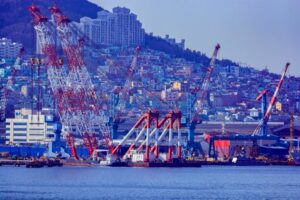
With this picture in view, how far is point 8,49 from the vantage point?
196125mm

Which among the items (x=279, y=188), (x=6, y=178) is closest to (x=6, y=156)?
(x=6, y=178)

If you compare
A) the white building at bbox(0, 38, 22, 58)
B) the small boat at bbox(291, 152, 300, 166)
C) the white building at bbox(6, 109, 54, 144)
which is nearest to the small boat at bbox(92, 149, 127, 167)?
the small boat at bbox(291, 152, 300, 166)

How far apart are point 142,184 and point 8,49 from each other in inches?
4982

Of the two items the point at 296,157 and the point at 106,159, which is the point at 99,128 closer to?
the point at 106,159

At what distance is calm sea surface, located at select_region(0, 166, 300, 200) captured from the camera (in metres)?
63.1

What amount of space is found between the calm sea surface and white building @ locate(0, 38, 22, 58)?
338ft

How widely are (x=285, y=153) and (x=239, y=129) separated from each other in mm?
19581

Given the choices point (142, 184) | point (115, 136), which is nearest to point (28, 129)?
point (115, 136)

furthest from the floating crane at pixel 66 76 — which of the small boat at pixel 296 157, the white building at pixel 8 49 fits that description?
the white building at pixel 8 49

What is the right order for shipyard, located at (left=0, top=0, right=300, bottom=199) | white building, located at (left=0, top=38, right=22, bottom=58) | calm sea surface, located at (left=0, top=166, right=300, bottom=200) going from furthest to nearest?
white building, located at (left=0, top=38, right=22, bottom=58)
shipyard, located at (left=0, top=0, right=300, bottom=199)
calm sea surface, located at (left=0, top=166, right=300, bottom=200)

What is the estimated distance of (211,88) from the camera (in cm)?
19738

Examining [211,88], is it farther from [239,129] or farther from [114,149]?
[114,149]

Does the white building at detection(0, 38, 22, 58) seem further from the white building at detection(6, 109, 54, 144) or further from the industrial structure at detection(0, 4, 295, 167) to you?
the industrial structure at detection(0, 4, 295, 167)

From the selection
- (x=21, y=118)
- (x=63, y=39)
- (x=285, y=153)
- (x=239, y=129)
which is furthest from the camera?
(x=239, y=129)
